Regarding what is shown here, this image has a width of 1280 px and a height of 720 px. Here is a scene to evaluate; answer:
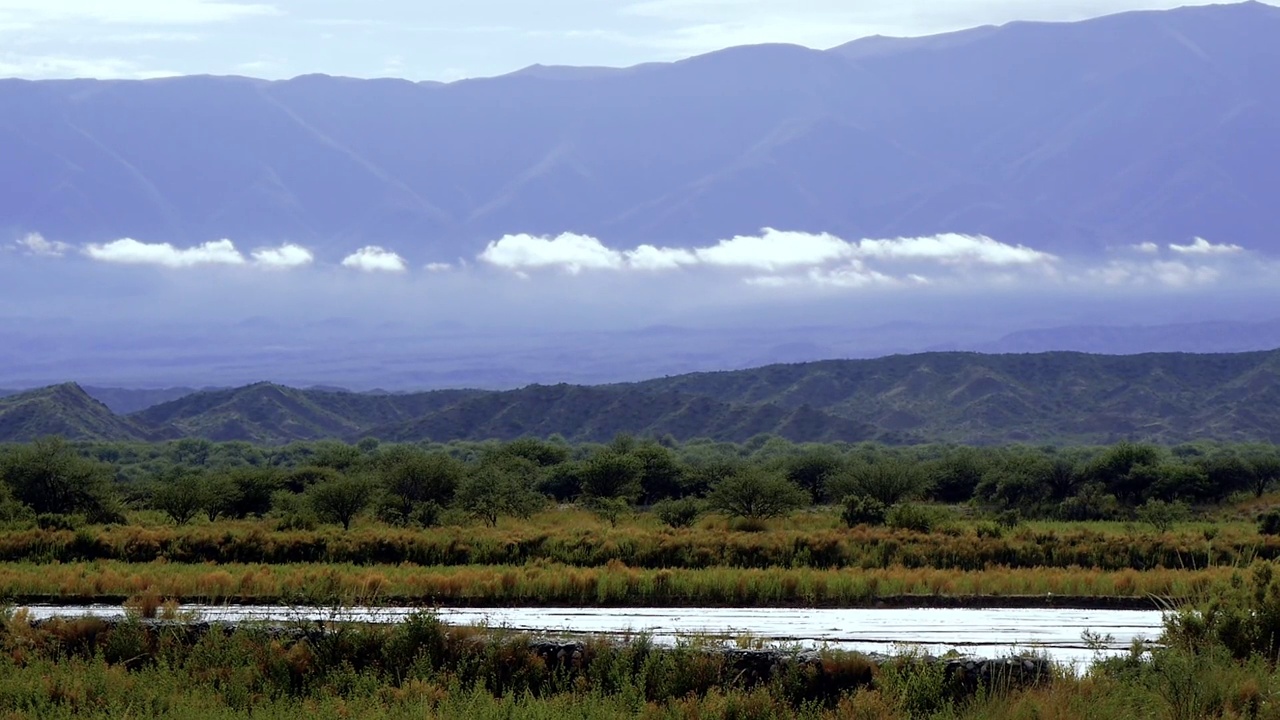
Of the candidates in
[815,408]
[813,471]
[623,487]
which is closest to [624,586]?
[623,487]

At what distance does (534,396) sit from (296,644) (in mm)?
104335

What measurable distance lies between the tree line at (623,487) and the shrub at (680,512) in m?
0.07

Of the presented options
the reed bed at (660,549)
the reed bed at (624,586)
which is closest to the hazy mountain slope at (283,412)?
the reed bed at (660,549)

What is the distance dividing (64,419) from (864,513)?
88208mm

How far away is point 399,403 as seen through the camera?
138750 mm

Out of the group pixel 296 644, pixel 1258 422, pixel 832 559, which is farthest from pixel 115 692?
pixel 1258 422

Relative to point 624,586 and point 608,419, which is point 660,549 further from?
point 608,419

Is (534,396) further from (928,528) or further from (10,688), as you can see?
(10,688)

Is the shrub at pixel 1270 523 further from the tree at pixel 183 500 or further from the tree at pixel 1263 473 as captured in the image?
the tree at pixel 183 500

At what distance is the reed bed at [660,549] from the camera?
27.6 meters

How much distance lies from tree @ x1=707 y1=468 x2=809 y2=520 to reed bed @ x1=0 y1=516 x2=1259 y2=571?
9.31 m

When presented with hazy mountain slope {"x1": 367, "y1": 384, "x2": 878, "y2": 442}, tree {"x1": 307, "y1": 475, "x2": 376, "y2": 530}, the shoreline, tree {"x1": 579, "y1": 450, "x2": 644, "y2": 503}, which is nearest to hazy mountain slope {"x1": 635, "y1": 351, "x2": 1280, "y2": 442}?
hazy mountain slope {"x1": 367, "y1": 384, "x2": 878, "y2": 442}

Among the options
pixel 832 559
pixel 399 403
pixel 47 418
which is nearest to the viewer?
pixel 832 559

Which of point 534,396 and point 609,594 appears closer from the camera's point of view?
point 609,594
